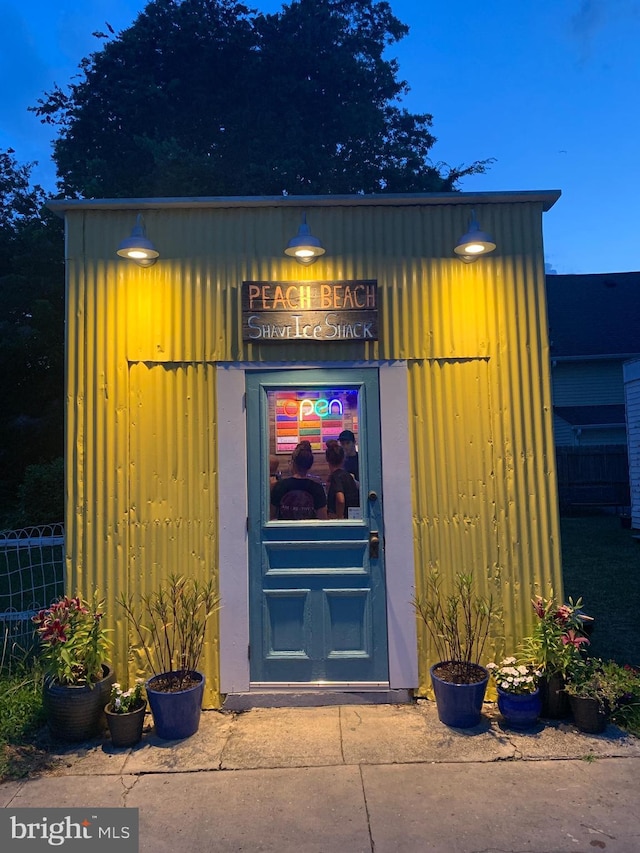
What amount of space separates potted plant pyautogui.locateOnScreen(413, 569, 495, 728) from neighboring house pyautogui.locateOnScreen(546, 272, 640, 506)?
1238 centimetres

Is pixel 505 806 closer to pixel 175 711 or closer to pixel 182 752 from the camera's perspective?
pixel 182 752

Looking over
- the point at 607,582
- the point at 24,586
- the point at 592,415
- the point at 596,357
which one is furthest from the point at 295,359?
the point at 596,357

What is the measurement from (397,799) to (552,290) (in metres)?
22.3

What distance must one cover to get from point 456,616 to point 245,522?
5.61ft

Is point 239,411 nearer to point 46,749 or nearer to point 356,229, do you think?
point 356,229

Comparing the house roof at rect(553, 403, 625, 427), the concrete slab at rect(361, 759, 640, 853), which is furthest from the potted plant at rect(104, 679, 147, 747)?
the house roof at rect(553, 403, 625, 427)

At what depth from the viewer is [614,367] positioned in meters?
18.7

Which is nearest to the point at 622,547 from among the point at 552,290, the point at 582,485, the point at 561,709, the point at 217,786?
the point at 582,485

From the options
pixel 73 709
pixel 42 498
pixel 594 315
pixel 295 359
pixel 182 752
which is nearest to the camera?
pixel 182 752

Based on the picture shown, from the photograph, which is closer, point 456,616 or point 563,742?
point 563,742

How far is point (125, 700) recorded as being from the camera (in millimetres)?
3768

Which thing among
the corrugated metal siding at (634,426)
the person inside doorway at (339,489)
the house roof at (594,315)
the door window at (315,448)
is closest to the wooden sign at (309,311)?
the door window at (315,448)

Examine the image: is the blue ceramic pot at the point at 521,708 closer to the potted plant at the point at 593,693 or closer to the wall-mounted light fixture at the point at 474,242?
the potted plant at the point at 593,693

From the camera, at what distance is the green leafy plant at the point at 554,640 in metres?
3.93
